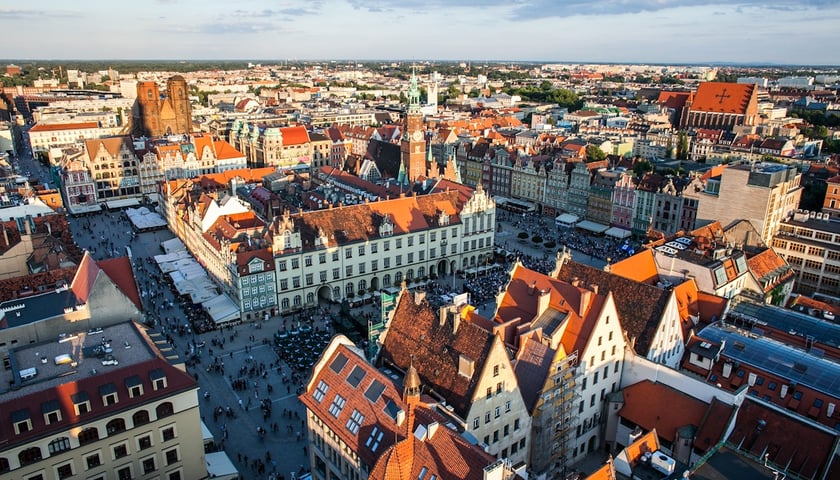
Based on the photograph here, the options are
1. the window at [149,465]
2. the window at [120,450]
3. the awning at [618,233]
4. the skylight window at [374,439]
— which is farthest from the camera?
the awning at [618,233]

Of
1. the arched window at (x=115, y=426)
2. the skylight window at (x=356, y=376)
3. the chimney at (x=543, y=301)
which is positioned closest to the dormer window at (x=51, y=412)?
the arched window at (x=115, y=426)

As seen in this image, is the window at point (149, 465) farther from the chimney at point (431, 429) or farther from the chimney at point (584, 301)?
the chimney at point (584, 301)

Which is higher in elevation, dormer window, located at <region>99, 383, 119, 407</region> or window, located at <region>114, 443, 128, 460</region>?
dormer window, located at <region>99, 383, 119, 407</region>

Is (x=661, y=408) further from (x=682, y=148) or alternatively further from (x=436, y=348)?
(x=682, y=148)

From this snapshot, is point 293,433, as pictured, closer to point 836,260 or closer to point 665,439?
point 665,439

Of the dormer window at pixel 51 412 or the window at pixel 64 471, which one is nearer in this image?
the dormer window at pixel 51 412

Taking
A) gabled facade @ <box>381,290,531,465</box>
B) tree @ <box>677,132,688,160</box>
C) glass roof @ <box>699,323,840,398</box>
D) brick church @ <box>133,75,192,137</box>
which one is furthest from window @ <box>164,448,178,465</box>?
tree @ <box>677,132,688,160</box>

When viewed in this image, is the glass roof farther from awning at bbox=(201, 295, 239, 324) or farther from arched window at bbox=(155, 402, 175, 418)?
awning at bbox=(201, 295, 239, 324)
